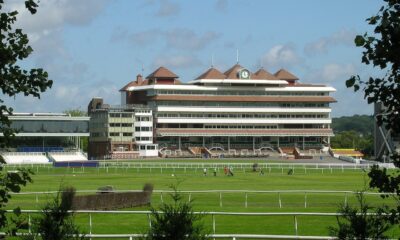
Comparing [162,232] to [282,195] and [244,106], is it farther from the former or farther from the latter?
[244,106]

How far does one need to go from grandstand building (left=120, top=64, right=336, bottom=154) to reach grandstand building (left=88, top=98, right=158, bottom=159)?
12.8 feet

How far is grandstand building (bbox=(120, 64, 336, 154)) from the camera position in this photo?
508 ft

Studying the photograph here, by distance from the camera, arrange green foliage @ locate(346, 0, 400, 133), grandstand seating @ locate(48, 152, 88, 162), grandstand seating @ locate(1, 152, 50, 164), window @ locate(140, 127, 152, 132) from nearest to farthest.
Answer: green foliage @ locate(346, 0, 400, 133) < grandstand seating @ locate(1, 152, 50, 164) < grandstand seating @ locate(48, 152, 88, 162) < window @ locate(140, 127, 152, 132)

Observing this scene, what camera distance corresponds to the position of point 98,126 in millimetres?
150125

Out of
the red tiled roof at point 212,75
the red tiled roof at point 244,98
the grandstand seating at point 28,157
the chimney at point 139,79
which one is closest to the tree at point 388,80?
the grandstand seating at point 28,157

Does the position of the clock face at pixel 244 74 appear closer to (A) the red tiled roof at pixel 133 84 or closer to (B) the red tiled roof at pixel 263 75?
(B) the red tiled roof at pixel 263 75

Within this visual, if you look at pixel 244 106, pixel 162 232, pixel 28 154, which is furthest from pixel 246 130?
pixel 162 232

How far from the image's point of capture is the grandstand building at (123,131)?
479ft

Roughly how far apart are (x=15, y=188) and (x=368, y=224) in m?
4.49

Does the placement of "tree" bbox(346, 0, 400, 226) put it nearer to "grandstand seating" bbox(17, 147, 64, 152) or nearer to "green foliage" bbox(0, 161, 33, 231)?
"green foliage" bbox(0, 161, 33, 231)

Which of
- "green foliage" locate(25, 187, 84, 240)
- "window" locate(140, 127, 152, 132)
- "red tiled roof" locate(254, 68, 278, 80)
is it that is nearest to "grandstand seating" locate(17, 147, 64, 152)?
"window" locate(140, 127, 152, 132)

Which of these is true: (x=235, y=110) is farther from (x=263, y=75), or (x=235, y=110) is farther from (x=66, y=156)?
(x=66, y=156)

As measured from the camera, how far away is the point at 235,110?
15812cm

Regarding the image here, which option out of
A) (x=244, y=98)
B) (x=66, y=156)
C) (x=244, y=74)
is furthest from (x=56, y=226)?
(x=244, y=74)
